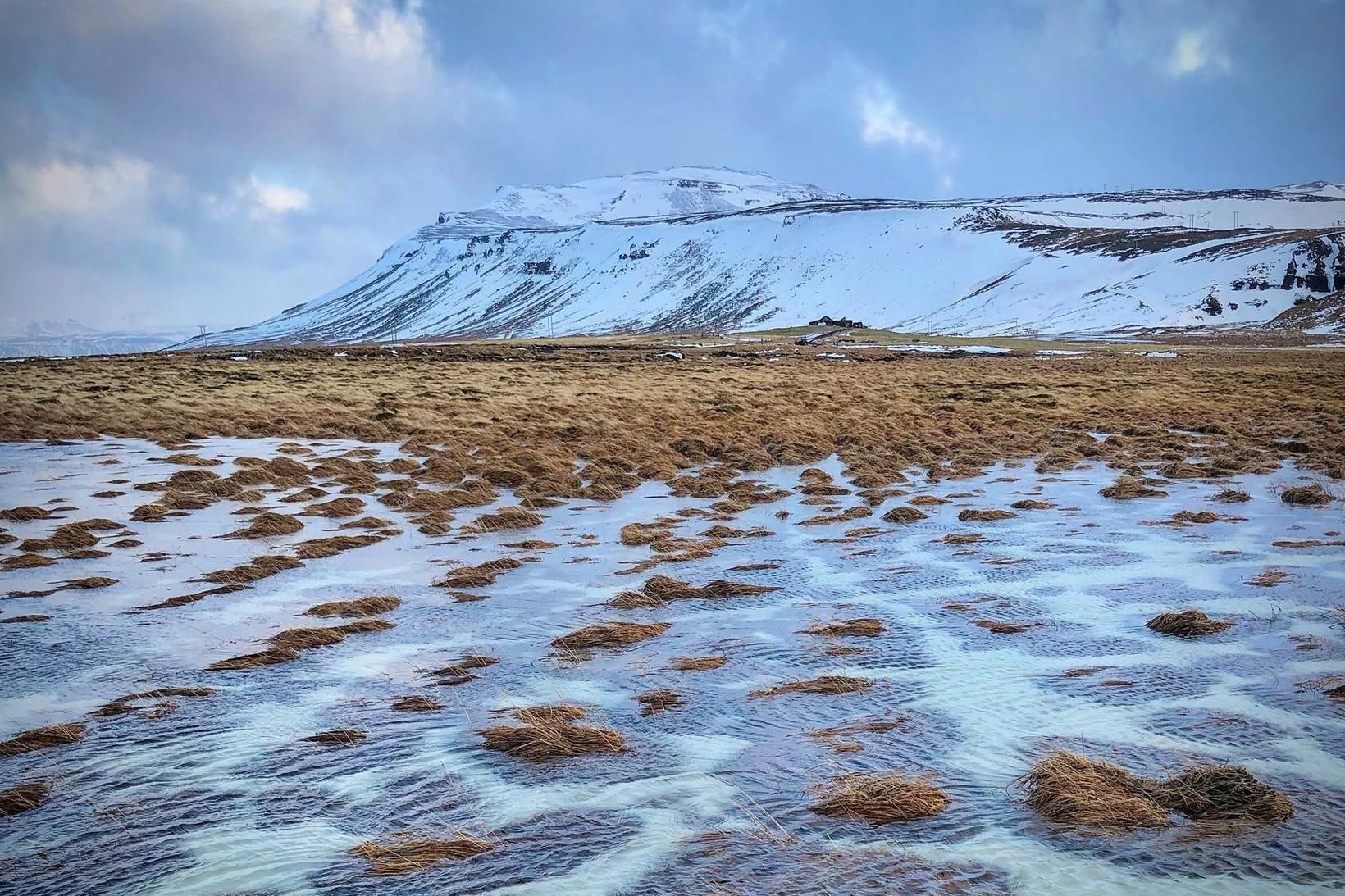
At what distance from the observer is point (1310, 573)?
40.4 ft

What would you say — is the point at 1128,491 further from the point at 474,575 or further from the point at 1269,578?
the point at 474,575

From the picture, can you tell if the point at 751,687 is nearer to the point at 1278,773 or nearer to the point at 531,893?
the point at 531,893

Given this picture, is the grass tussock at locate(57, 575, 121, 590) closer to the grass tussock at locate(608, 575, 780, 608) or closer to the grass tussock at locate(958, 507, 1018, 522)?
the grass tussock at locate(608, 575, 780, 608)

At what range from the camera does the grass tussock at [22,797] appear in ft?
21.2

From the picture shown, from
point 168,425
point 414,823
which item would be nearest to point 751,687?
point 414,823

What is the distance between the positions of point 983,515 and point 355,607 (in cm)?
1177

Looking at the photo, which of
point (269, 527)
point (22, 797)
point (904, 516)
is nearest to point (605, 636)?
point (22, 797)

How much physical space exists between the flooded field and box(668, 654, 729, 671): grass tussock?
51 mm

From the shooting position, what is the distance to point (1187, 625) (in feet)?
33.0

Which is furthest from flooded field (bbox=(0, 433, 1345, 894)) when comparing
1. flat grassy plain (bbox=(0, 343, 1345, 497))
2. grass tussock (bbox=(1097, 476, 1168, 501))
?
flat grassy plain (bbox=(0, 343, 1345, 497))


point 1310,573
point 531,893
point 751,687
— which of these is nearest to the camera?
point 531,893

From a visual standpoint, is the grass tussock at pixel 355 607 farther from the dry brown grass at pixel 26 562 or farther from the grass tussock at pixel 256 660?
the dry brown grass at pixel 26 562

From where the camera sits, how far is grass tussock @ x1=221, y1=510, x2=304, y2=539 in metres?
15.8

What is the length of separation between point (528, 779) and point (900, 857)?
2.92 m
